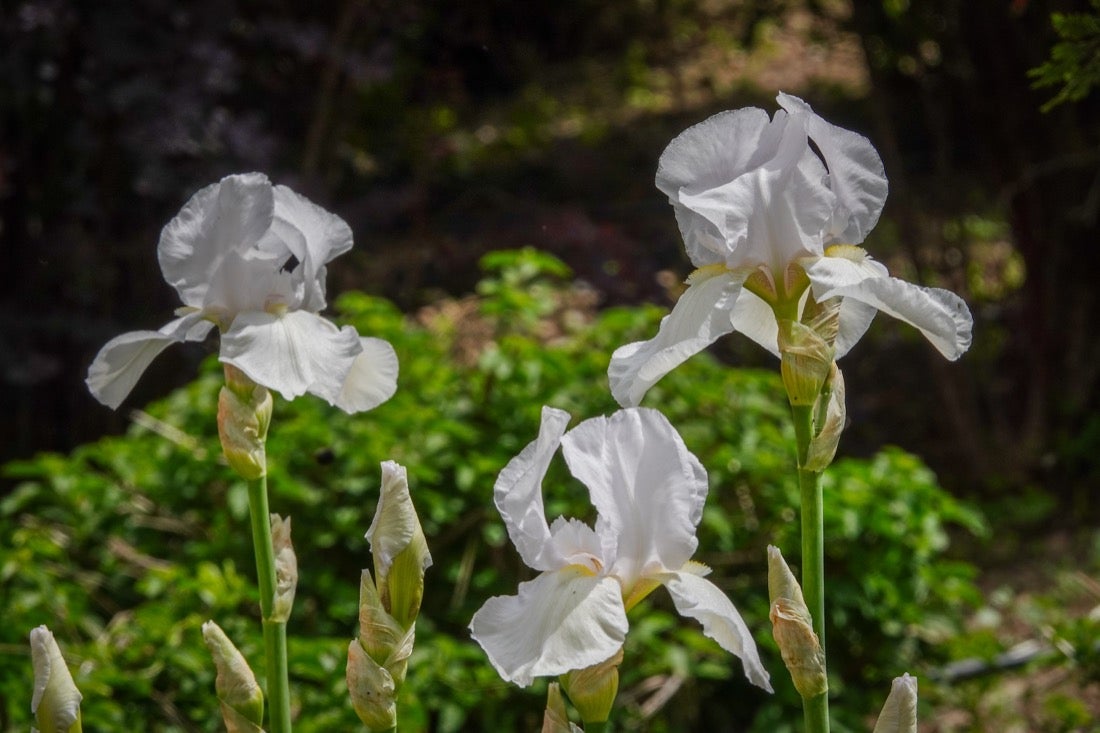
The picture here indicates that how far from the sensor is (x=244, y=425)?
3.54 ft

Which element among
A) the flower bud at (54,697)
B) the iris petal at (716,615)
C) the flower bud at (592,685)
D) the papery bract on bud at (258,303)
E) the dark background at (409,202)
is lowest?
the dark background at (409,202)

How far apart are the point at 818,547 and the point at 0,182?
3.63 m

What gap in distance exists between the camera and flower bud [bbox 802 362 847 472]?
904 mm

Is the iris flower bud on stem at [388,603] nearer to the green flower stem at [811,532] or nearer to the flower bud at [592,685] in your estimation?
the flower bud at [592,685]

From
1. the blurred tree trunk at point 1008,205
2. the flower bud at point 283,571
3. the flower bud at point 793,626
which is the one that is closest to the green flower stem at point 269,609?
the flower bud at point 283,571

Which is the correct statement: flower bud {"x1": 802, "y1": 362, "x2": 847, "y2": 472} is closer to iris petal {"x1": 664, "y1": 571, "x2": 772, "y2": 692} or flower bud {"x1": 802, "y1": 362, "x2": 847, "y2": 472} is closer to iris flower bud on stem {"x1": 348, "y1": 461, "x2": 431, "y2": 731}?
iris petal {"x1": 664, "y1": 571, "x2": 772, "y2": 692}

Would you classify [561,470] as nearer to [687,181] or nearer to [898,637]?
[898,637]

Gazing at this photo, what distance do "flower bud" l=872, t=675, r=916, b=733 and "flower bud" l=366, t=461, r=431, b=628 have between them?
13.0 inches

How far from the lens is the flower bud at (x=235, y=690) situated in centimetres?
101

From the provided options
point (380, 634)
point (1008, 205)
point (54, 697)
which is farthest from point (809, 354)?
point (1008, 205)

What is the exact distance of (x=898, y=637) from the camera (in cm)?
265

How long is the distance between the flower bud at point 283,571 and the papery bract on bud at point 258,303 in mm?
118

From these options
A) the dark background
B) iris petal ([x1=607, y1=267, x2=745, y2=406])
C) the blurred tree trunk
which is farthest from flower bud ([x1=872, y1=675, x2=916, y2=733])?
the blurred tree trunk

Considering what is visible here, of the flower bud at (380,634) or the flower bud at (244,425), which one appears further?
the flower bud at (244,425)
